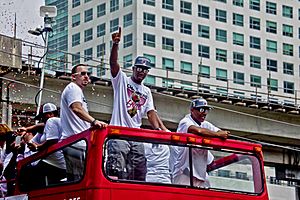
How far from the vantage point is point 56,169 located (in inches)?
352

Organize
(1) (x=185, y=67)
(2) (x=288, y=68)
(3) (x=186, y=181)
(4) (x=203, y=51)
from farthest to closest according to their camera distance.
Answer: (2) (x=288, y=68) → (4) (x=203, y=51) → (1) (x=185, y=67) → (3) (x=186, y=181)

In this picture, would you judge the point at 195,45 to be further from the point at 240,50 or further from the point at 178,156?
the point at 178,156

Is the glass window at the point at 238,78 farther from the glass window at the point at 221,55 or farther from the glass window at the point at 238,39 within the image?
the glass window at the point at 238,39

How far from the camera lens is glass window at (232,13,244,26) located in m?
86.1

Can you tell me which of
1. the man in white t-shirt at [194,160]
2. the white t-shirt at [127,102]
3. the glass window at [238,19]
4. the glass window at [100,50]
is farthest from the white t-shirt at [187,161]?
the glass window at [238,19]

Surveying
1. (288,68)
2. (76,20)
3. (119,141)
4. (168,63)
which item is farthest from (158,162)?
(288,68)

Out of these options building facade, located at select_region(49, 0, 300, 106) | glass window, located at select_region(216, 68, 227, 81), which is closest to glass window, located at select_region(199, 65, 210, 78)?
building facade, located at select_region(49, 0, 300, 106)

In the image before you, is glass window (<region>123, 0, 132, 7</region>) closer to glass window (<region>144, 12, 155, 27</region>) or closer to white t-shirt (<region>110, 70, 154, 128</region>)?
glass window (<region>144, 12, 155, 27</region>)

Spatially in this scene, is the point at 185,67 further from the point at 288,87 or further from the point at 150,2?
the point at 288,87

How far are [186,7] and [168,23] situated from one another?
3106 millimetres

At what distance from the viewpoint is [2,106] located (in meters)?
26.3

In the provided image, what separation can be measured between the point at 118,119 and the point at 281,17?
8198cm

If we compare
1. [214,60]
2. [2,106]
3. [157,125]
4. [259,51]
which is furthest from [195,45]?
[157,125]

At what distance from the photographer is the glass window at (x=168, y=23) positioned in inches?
3206
